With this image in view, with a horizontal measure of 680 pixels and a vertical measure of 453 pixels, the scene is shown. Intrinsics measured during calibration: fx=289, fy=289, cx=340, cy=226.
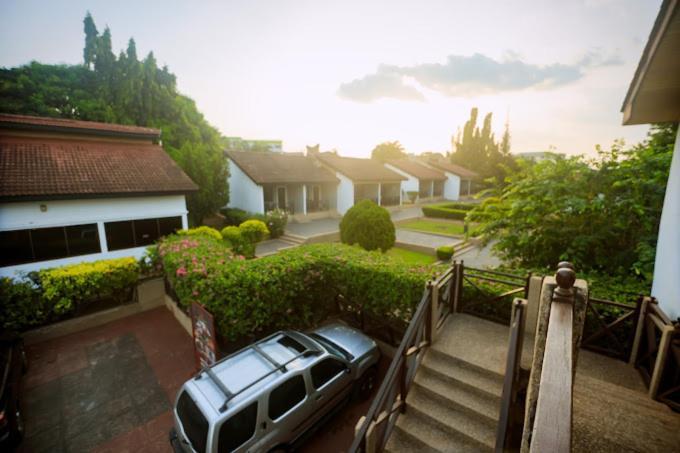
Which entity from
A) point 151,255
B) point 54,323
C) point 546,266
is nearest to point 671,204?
point 546,266

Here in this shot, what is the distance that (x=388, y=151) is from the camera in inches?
2660

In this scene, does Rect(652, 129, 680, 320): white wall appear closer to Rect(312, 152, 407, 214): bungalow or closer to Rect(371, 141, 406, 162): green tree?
Rect(312, 152, 407, 214): bungalow

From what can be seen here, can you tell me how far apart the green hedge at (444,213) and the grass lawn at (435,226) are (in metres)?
0.92

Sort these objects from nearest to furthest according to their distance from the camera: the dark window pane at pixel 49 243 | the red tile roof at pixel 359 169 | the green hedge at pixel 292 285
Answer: the green hedge at pixel 292 285 → the dark window pane at pixel 49 243 → the red tile roof at pixel 359 169

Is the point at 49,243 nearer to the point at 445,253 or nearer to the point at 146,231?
the point at 146,231

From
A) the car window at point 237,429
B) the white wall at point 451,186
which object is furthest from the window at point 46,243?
the white wall at point 451,186

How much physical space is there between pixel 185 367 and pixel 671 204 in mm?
10691

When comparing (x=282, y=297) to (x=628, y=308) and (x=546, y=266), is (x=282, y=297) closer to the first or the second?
(x=628, y=308)

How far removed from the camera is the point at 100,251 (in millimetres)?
12453

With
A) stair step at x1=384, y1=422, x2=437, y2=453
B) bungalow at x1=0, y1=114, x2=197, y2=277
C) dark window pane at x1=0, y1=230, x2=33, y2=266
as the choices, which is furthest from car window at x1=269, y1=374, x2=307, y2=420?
dark window pane at x1=0, y1=230, x2=33, y2=266

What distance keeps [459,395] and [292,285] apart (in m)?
4.15

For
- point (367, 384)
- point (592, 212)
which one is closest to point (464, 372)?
point (367, 384)

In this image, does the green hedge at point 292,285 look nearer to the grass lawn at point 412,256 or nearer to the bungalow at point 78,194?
the bungalow at point 78,194

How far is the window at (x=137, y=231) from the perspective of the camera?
12734mm
